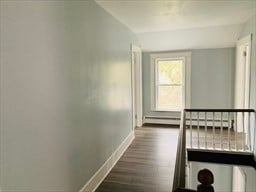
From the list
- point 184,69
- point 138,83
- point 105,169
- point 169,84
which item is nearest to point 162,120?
point 169,84

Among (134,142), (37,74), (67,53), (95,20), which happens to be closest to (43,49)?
(37,74)

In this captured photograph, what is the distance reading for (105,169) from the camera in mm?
3359

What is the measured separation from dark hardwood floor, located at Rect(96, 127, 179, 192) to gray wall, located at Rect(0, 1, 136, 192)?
14.4 inches

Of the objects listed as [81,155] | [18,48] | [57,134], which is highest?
[18,48]

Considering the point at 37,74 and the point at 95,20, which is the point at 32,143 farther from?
the point at 95,20

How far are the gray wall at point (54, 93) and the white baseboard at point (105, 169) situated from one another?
3.8 inches

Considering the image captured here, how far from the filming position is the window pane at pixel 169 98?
632 cm

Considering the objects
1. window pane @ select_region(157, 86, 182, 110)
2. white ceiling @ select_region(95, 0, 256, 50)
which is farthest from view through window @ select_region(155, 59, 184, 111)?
white ceiling @ select_region(95, 0, 256, 50)

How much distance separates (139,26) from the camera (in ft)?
15.1

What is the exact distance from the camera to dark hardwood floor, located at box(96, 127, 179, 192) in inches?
118

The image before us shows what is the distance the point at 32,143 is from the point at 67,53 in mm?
979

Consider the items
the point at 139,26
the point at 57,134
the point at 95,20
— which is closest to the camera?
the point at 57,134

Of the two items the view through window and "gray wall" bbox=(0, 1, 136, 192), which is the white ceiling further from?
the view through window

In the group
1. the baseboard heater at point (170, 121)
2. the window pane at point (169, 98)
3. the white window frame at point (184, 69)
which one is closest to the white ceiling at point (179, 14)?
the white window frame at point (184, 69)
